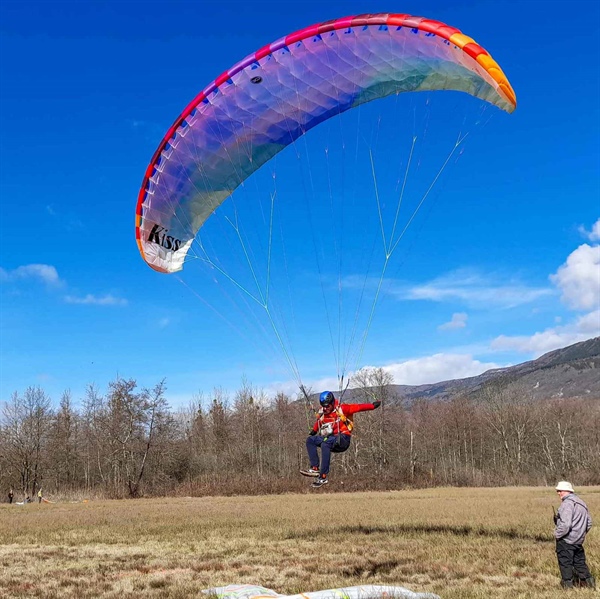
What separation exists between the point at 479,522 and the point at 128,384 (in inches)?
1479

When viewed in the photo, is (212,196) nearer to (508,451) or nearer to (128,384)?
(128,384)

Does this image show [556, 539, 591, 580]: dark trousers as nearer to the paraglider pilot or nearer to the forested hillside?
the paraglider pilot

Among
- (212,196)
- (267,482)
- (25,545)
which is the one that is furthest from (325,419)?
(267,482)

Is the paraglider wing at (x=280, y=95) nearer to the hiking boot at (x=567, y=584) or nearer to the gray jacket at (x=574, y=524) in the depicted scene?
the gray jacket at (x=574, y=524)

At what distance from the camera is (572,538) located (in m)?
8.16

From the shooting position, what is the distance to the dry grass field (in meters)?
8.86

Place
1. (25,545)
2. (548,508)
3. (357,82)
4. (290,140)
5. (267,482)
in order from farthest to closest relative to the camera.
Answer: (267,482)
(548,508)
(25,545)
(290,140)
(357,82)

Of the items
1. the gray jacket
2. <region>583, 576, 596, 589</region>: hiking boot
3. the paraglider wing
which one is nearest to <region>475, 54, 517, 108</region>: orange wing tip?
the paraglider wing

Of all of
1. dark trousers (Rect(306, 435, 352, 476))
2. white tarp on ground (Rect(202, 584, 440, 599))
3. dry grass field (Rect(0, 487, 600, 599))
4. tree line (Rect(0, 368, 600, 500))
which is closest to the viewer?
white tarp on ground (Rect(202, 584, 440, 599))

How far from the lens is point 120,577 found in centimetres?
974

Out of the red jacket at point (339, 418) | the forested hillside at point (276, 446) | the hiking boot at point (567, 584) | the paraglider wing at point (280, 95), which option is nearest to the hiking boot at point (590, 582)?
the hiking boot at point (567, 584)

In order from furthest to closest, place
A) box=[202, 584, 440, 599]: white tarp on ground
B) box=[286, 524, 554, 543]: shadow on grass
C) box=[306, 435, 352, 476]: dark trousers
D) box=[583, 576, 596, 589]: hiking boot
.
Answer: box=[286, 524, 554, 543]: shadow on grass, box=[306, 435, 352, 476]: dark trousers, box=[583, 576, 596, 589]: hiking boot, box=[202, 584, 440, 599]: white tarp on ground

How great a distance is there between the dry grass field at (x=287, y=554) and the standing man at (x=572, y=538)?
1.48 ft

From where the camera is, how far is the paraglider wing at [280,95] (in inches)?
390
